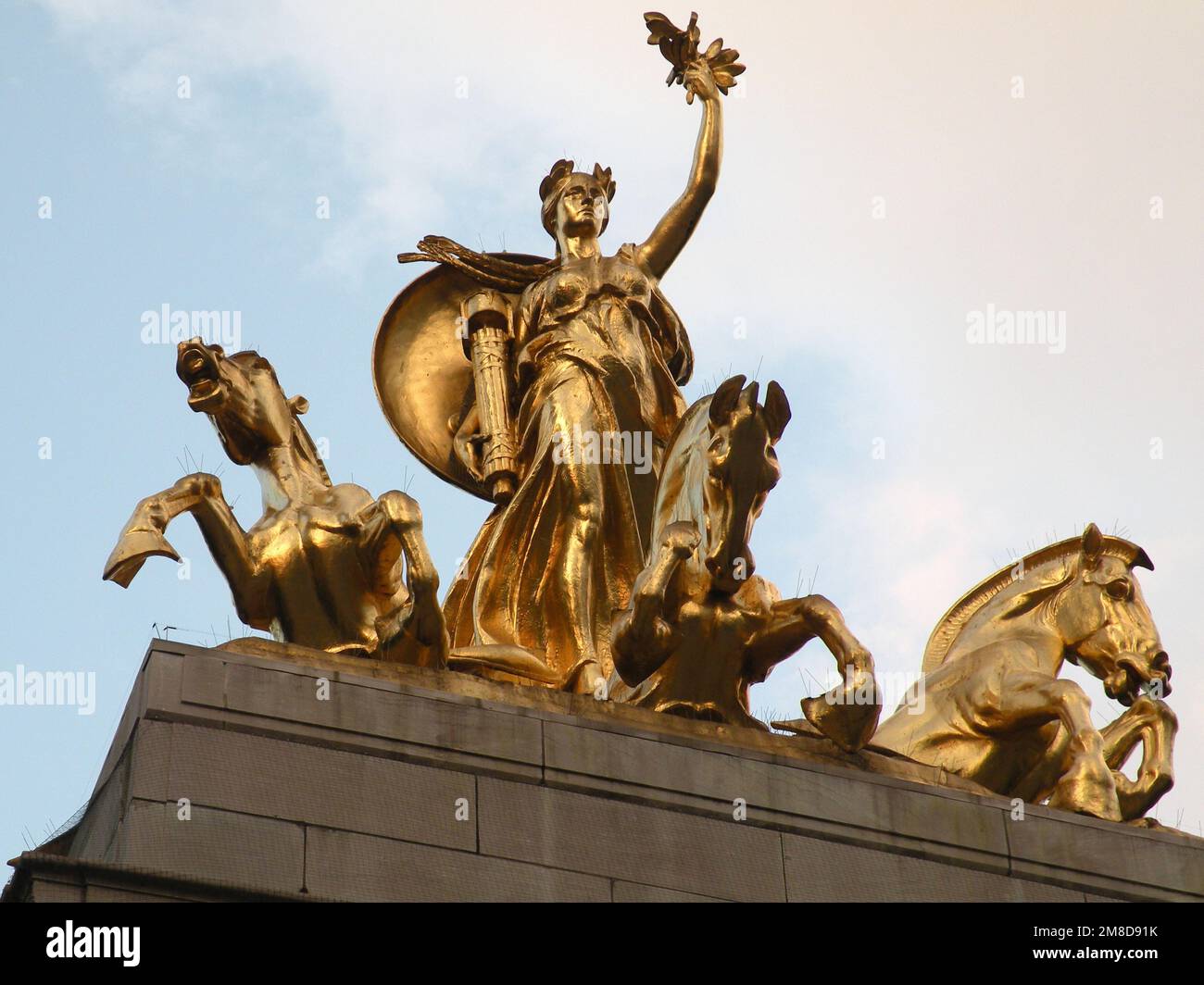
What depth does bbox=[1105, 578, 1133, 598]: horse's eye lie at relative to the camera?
14367 mm

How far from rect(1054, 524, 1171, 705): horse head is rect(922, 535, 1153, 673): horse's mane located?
18mm

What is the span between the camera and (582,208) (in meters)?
15.8

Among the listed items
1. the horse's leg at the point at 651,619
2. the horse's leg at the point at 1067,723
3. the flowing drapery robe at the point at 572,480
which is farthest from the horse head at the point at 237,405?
the horse's leg at the point at 1067,723

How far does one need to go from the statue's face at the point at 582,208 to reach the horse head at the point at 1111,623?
11.4 feet

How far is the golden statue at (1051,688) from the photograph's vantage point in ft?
43.8

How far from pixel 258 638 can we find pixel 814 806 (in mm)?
2533

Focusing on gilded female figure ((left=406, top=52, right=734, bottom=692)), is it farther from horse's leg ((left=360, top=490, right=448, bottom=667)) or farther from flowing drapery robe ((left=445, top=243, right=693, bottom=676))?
horse's leg ((left=360, top=490, right=448, bottom=667))

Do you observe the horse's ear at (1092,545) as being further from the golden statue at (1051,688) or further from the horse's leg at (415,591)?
the horse's leg at (415,591)

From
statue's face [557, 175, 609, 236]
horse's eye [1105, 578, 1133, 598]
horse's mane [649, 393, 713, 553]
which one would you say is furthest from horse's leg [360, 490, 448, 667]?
horse's eye [1105, 578, 1133, 598]

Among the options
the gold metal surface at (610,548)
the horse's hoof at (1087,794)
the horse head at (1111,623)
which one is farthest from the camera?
the horse head at (1111,623)

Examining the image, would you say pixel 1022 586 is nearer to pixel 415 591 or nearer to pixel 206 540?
pixel 415 591

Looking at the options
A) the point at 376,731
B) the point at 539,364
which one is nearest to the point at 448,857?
the point at 376,731
